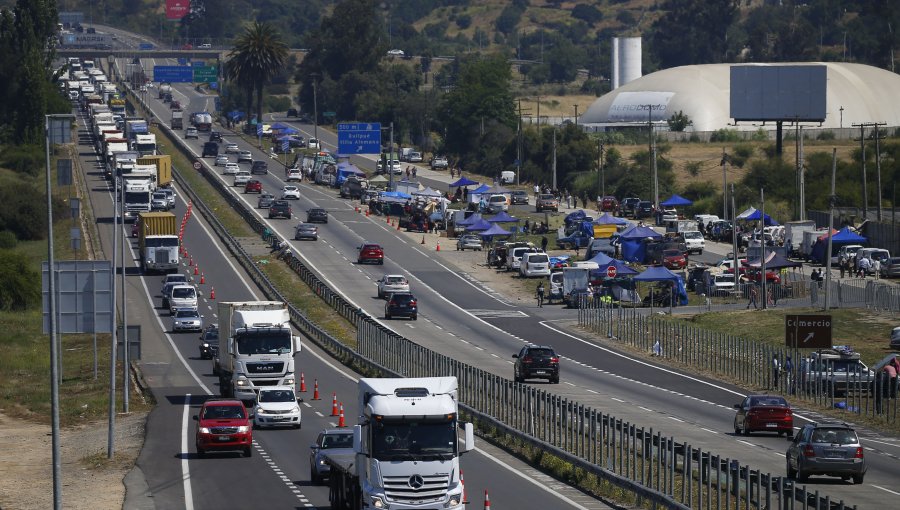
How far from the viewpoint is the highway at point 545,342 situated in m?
43.8

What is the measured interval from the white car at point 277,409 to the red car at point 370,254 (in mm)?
52589

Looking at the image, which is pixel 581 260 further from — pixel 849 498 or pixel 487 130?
pixel 487 130

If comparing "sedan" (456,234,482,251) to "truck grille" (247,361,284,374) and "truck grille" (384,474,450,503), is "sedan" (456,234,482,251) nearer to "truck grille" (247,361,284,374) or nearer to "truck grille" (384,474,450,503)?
"truck grille" (247,361,284,374)

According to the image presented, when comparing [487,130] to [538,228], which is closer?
[538,228]

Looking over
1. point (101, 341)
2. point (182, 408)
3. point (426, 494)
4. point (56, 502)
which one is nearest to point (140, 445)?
point (182, 408)

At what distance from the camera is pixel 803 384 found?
55.5 m

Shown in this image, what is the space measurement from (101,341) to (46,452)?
1202 inches

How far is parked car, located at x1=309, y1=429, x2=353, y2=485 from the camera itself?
3462 centimetres

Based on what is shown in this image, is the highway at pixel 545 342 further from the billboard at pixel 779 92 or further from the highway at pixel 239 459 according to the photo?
the billboard at pixel 779 92

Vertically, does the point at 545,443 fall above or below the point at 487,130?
below

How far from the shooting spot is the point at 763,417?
46094 mm

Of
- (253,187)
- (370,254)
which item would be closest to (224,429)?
(370,254)

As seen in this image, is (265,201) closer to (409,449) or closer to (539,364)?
(539,364)

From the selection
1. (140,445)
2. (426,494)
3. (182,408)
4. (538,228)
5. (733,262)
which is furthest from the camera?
(538,228)
